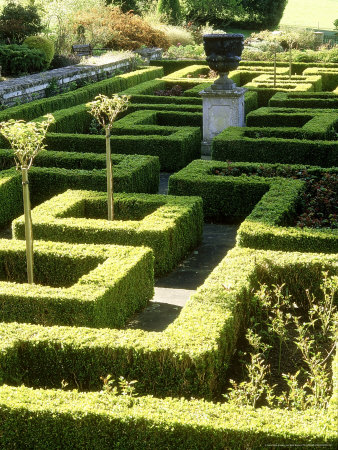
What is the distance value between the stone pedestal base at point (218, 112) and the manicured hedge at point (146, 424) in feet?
37.8

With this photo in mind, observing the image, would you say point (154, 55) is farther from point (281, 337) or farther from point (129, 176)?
point (281, 337)

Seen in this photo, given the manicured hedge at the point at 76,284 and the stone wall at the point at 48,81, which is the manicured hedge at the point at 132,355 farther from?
the stone wall at the point at 48,81

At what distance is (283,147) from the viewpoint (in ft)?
43.9

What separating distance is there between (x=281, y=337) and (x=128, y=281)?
188 cm

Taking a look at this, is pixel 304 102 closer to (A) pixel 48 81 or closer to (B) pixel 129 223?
(A) pixel 48 81

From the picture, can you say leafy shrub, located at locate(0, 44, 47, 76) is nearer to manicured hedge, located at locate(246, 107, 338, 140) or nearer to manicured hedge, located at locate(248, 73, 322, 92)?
manicured hedge, located at locate(248, 73, 322, 92)

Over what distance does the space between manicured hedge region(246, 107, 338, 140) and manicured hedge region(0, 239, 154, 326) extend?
A: 7.08m

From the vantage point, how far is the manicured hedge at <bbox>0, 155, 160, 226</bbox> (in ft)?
36.9

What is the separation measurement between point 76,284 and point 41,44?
55.4 feet

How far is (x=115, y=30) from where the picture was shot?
2814 centimetres

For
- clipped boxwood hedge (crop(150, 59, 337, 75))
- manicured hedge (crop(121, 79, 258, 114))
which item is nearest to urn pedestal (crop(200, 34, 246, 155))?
manicured hedge (crop(121, 79, 258, 114))

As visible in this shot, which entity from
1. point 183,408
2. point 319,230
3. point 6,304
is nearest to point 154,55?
point 319,230

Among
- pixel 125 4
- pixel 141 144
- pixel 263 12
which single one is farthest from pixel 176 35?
pixel 141 144

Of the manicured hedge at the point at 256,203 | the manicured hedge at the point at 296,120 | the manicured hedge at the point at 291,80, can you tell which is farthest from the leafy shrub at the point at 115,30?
the manicured hedge at the point at 256,203
